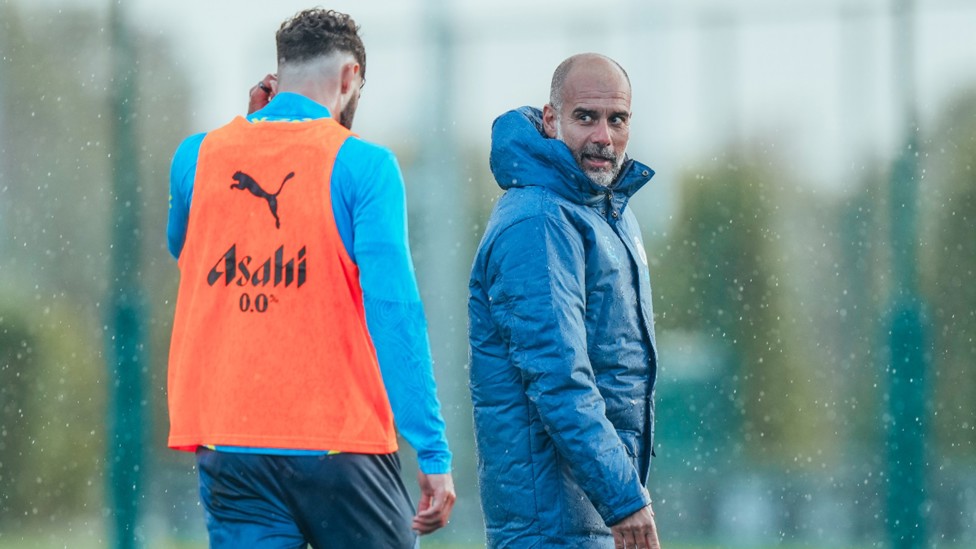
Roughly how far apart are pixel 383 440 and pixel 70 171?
1142 centimetres

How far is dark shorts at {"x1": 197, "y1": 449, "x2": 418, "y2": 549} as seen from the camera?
2.87 m

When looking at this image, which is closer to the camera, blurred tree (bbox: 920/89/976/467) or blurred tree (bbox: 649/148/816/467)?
blurred tree (bbox: 920/89/976/467)

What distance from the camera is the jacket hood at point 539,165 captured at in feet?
10.3

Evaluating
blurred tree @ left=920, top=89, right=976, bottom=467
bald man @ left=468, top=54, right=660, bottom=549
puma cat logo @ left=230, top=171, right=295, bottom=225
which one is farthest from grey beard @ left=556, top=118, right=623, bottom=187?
blurred tree @ left=920, top=89, right=976, bottom=467

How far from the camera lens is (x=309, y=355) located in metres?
2.90

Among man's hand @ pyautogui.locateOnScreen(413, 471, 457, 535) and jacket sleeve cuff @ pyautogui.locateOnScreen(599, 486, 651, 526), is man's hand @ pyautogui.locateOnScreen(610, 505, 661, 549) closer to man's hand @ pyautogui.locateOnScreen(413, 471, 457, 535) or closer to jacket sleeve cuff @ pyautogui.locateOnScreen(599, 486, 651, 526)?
jacket sleeve cuff @ pyautogui.locateOnScreen(599, 486, 651, 526)

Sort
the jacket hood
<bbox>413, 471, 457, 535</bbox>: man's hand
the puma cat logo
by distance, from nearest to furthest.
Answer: <bbox>413, 471, 457, 535</bbox>: man's hand < the puma cat logo < the jacket hood

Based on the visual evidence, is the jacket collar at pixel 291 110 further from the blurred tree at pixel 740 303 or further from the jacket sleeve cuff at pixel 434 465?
the blurred tree at pixel 740 303

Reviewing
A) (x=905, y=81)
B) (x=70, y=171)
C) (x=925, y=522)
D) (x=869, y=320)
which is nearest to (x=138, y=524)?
(x=925, y=522)

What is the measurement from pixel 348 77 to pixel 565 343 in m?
0.79

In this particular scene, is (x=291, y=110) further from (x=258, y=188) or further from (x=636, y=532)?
(x=636, y=532)

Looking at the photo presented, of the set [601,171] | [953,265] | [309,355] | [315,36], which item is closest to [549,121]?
[601,171]

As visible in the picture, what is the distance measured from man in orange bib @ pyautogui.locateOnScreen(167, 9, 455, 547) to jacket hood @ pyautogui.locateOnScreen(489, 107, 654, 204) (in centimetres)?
37

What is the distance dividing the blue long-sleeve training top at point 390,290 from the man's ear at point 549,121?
0.57 meters
